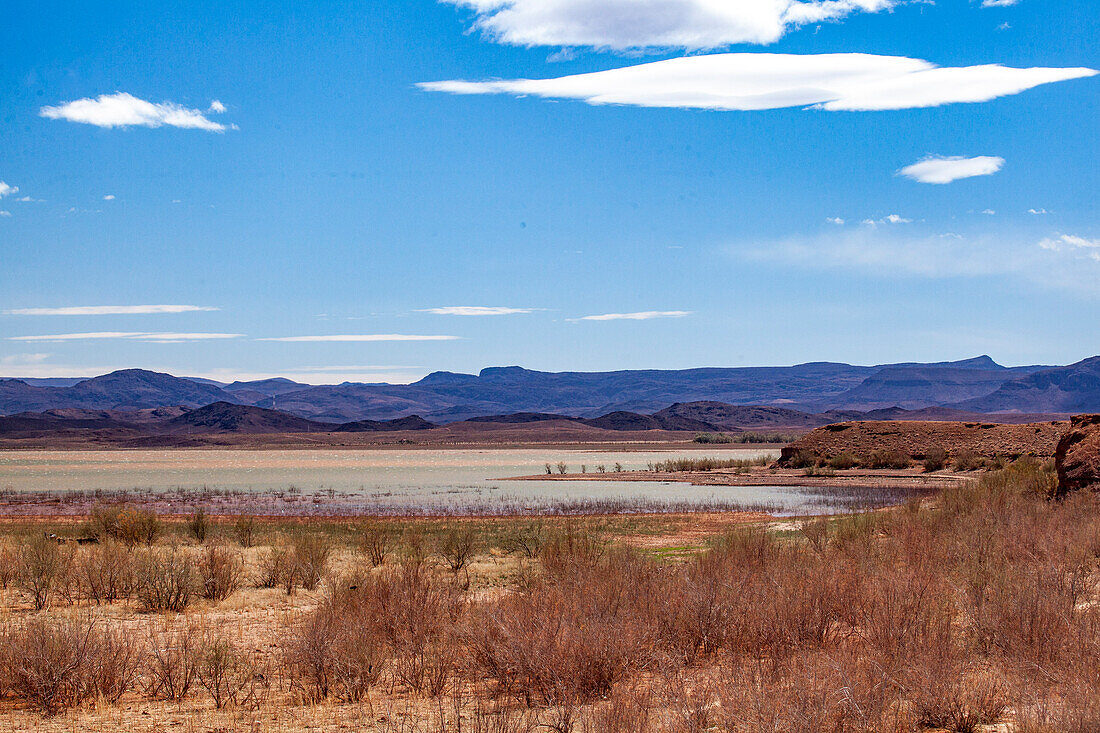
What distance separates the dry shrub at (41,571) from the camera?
13094mm

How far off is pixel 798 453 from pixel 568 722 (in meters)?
49.1

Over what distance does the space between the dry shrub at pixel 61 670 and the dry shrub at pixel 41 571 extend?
17.6 feet

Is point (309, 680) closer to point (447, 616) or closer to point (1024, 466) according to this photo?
point (447, 616)

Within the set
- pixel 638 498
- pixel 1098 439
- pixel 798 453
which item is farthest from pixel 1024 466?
pixel 798 453

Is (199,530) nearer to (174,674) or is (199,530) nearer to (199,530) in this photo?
(199,530)

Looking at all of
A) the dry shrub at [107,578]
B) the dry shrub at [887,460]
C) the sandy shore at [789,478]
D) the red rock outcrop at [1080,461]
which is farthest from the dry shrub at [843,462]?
the dry shrub at [107,578]

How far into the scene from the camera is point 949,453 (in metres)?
47.3

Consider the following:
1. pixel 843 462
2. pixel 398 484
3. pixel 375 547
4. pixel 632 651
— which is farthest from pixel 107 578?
pixel 843 462

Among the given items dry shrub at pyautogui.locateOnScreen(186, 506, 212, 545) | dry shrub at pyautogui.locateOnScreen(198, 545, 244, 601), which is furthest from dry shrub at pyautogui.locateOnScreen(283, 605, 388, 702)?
dry shrub at pyautogui.locateOnScreen(186, 506, 212, 545)

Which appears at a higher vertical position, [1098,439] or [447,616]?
[1098,439]

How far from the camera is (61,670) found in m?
7.68

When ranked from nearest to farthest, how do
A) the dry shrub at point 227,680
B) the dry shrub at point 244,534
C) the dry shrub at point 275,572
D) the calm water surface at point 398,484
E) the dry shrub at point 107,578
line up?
the dry shrub at point 227,680, the dry shrub at point 107,578, the dry shrub at point 275,572, the dry shrub at point 244,534, the calm water surface at point 398,484

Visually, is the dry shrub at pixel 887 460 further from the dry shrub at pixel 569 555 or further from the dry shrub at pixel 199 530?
the dry shrub at pixel 569 555

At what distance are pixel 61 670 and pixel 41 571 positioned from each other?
679 cm
